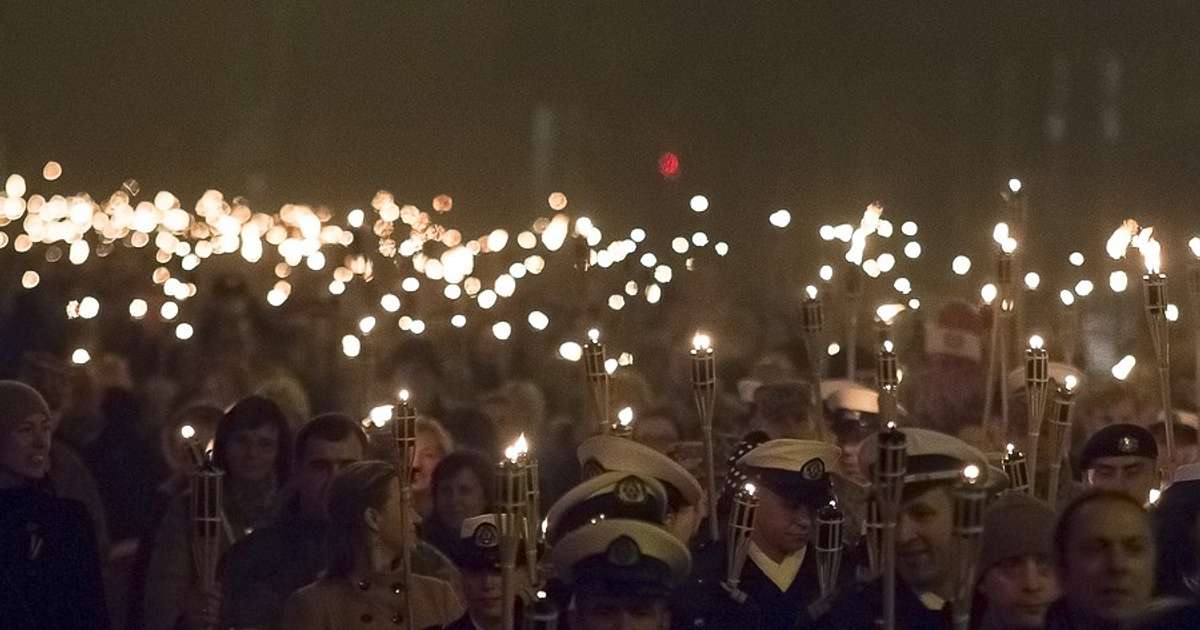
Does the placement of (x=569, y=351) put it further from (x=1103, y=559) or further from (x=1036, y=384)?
(x=1103, y=559)

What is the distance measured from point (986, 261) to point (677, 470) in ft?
52.0

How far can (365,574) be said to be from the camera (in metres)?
6.50

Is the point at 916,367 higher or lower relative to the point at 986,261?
lower

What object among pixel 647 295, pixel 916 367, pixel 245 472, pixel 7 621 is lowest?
pixel 7 621

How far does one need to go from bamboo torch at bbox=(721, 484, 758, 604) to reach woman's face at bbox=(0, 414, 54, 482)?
241cm

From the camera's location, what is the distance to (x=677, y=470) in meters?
6.84

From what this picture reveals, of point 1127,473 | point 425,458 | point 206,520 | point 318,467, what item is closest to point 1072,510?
point 1127,473

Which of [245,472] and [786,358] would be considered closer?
[245,472]

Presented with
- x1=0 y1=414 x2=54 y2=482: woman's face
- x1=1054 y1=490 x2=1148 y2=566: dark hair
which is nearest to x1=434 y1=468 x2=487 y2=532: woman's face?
x1=0 y1=414 x2=54 y2=482: woman's face

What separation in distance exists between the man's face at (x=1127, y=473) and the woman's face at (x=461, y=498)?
6.76 ft

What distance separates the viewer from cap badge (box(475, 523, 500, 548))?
251 inches

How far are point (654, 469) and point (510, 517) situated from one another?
1157mm

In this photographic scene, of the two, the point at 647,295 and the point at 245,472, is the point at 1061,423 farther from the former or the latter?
the point at 647,295

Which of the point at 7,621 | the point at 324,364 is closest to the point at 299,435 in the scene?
the point at 7,621
